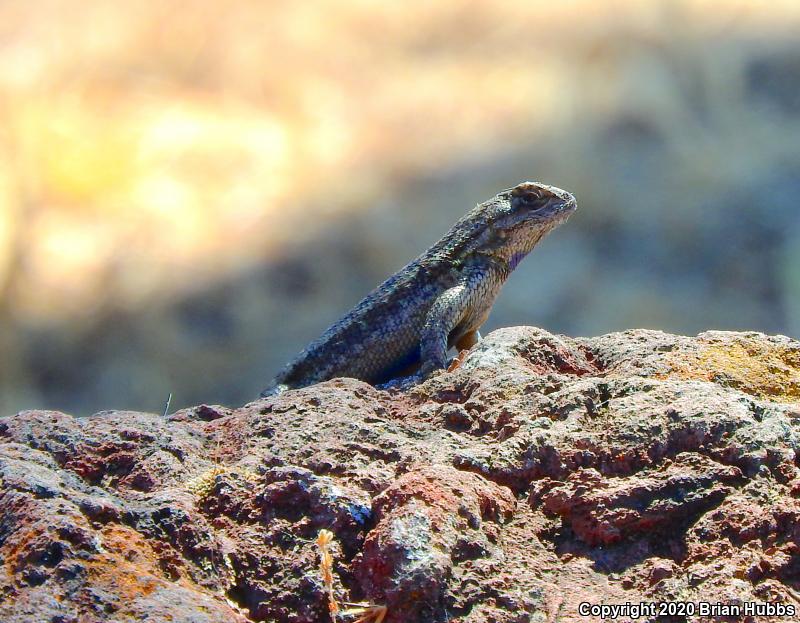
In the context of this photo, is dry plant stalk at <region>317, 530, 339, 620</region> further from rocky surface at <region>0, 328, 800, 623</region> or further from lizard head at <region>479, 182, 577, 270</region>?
lizard head at <region>479, 182, 577, 270</region>

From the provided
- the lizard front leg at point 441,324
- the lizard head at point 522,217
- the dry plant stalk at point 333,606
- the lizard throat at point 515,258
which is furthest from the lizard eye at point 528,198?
the dry plant stalk at point 333,606

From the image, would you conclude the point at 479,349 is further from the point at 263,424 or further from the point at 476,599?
the point at 476,599

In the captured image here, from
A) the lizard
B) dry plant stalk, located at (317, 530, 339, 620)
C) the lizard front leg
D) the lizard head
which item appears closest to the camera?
dry plant stalk, located at (317, 530, 339, 620)

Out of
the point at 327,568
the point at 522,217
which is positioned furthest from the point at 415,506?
the point at 522,217

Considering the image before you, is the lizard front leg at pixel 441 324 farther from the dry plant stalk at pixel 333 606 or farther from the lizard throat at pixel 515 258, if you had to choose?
the dry plant stalk at pixel 333 606

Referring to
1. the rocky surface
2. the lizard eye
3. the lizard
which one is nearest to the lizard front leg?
the lizard

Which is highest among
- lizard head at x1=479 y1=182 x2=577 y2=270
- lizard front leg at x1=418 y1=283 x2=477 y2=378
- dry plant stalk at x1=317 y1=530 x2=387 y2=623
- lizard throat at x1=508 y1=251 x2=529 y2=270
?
lizard head at x1=479 y1=182 x2=577 y2=270

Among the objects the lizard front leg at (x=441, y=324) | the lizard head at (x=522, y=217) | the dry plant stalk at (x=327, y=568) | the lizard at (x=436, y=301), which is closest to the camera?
the dry plant stalk at (x=327, y=568)
